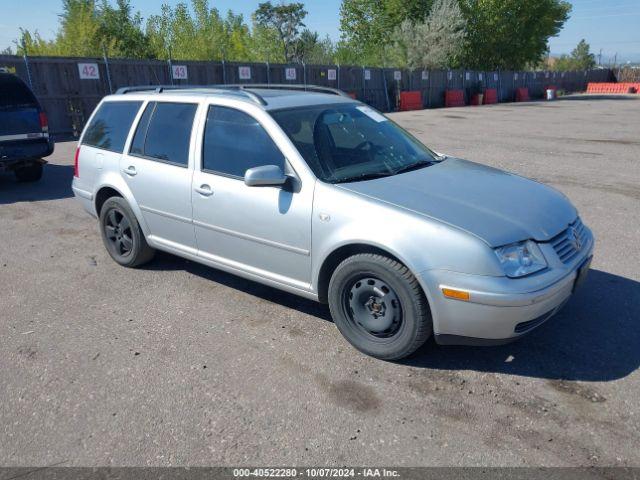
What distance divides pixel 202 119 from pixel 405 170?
1.73 m

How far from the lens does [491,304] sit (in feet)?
9.80

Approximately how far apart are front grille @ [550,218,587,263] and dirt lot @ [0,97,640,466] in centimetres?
69

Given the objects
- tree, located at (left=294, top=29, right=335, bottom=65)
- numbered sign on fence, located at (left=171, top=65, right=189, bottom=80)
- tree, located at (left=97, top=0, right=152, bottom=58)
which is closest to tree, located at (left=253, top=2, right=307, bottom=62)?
tree, located at (left=294, top=29, right=335, bottom=65)

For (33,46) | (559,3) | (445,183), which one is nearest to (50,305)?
(445,183)

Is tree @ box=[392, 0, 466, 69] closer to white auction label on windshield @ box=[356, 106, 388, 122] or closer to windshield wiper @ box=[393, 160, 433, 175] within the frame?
white auction label on windshield @ box=[356, 106, 388, 122]

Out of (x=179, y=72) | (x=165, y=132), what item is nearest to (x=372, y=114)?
(x=165, y=132)

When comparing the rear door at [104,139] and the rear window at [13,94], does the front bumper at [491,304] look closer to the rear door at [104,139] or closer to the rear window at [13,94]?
the rear door at [104,139]

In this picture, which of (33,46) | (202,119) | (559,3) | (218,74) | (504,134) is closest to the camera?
(202,119)

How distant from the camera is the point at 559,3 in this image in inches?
2044

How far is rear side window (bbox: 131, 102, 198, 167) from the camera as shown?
442 cm

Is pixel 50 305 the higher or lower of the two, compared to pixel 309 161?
lower

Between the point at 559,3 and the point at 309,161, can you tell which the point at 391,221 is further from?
the point at 559,3

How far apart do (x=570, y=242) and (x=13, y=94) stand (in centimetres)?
906

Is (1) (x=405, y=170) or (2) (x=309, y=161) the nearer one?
(2) (x=309, y=161)
